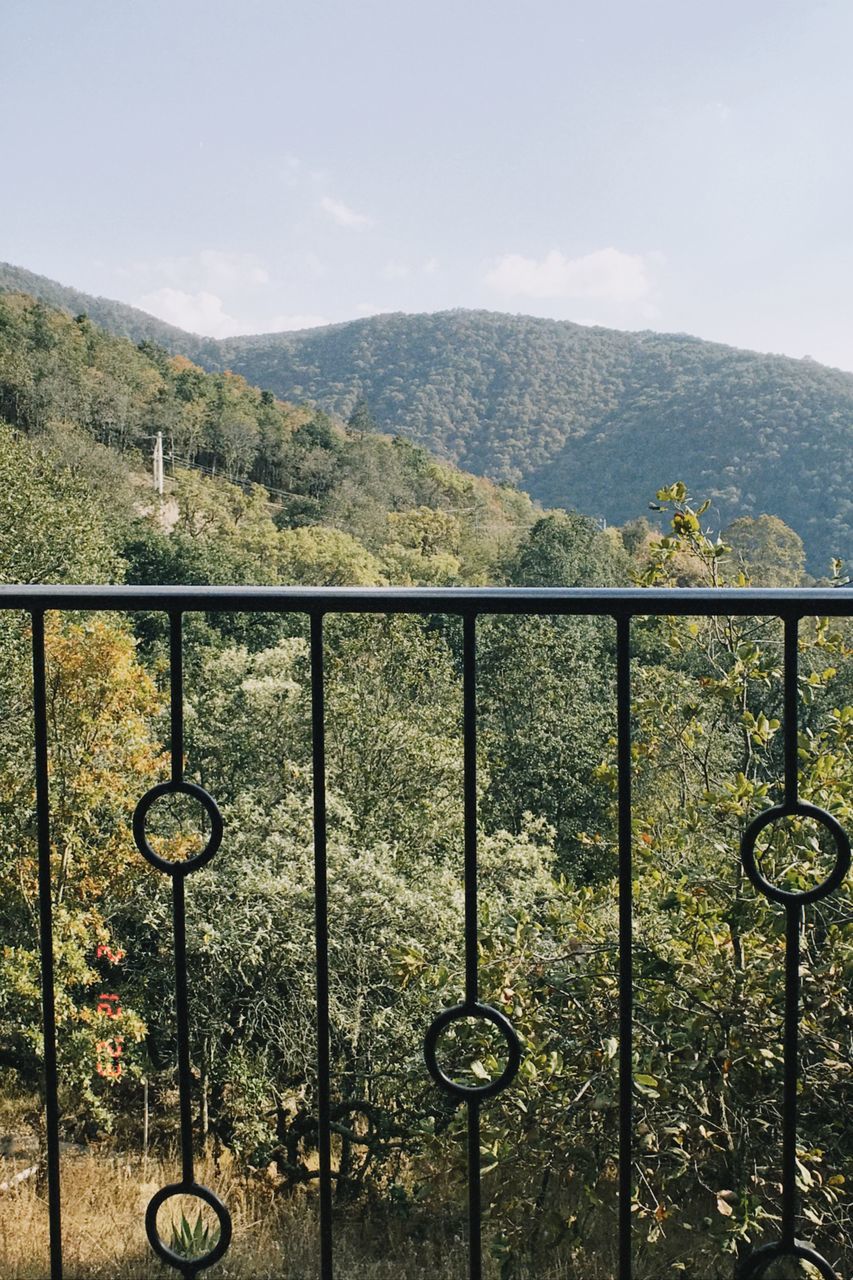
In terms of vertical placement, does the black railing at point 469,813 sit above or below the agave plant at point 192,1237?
above

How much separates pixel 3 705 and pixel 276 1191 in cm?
766

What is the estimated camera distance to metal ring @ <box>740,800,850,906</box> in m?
0.70

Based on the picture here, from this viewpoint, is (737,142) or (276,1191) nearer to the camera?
(276,1191)

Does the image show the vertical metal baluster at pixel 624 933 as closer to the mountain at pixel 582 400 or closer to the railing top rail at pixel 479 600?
the railing top rail at pixel 479 600

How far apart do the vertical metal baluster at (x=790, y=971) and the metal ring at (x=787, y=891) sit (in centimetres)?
1

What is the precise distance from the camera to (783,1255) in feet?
2.57

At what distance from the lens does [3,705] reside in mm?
12508

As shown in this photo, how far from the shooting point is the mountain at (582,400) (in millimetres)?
26266

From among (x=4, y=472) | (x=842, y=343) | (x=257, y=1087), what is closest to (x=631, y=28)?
(x=842, y=343)

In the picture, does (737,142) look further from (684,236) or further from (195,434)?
(195,434)

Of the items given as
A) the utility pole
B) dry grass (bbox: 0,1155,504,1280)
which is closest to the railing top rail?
dry grass (bbox: 0,1155,504,1280)

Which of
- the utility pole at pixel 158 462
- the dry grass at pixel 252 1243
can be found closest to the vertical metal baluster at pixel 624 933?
the dry grass at pixel 252 1243

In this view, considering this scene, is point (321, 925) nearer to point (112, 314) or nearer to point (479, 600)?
point (479, 600)

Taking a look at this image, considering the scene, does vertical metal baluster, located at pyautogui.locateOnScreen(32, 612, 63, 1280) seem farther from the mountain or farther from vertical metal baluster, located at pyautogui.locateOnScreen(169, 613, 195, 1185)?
the mountain
